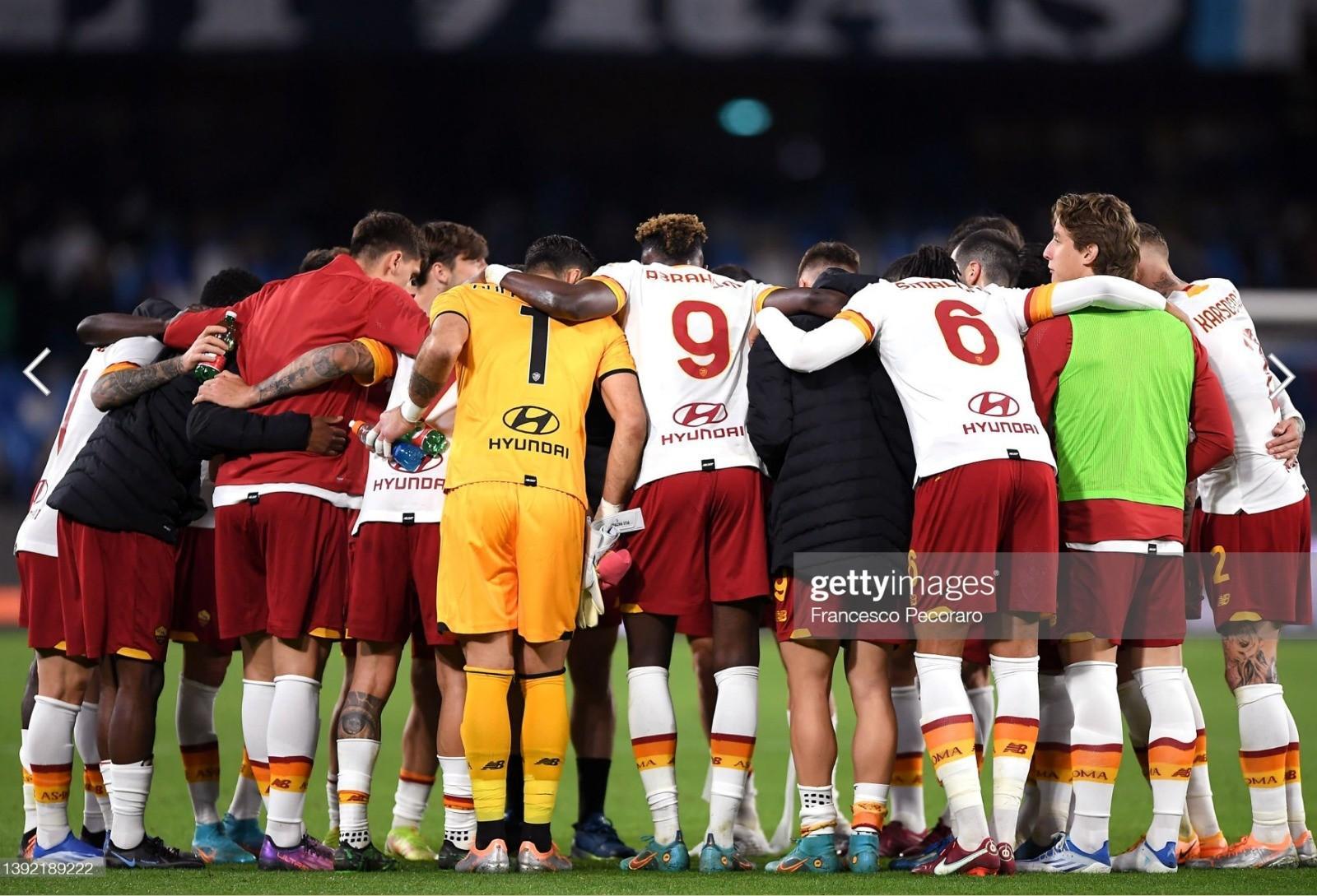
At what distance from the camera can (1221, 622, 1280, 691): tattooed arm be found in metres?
6.56

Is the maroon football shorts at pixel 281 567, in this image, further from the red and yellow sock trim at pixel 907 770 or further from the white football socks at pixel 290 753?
the red and yellow sock trim at pixel 907 770

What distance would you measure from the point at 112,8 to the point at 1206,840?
47.6 ft

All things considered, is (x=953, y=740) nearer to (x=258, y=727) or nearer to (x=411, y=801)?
(x=411, y=801)

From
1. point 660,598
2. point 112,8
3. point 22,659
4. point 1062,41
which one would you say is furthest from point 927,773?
point 112,8

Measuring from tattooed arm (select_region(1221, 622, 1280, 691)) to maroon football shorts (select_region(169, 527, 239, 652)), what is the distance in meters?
4.25

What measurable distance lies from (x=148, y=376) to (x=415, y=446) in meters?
1.19

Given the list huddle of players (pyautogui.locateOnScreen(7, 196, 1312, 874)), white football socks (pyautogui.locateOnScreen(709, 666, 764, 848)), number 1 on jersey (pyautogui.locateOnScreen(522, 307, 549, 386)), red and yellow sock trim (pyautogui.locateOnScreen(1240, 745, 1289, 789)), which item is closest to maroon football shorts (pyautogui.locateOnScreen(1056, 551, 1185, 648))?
huddle of players (pyautogui.locateOnScreen(7, 196, 1312, 874))

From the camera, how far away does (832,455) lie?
623 cm

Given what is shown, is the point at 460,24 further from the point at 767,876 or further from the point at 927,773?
the point at 767,876

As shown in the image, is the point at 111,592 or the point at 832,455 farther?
the point at 111,592

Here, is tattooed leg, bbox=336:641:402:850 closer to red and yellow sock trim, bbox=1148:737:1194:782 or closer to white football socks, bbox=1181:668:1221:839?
red and yellow sock trim, bbox=1148:737:1194:782

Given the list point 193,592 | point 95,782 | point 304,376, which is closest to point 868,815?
point 304,376

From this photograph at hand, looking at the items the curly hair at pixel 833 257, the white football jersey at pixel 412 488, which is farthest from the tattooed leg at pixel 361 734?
the curly hair at pixel 833 257

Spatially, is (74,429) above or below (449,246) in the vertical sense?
below
